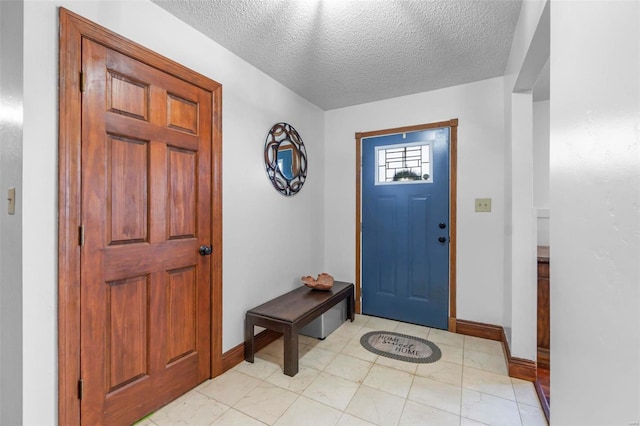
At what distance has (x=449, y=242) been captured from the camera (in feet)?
9.34

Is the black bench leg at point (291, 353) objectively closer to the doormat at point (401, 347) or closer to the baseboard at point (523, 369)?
the doormat at point (401, 347)

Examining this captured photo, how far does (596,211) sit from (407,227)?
2.29m

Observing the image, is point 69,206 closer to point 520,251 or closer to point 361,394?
point 361,394

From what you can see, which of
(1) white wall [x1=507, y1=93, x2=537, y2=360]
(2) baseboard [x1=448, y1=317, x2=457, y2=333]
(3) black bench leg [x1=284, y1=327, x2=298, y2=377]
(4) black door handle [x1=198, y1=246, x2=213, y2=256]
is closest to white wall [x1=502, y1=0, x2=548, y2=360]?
(1) white wall [x1=507, y1=93, x2=537, y2=360]

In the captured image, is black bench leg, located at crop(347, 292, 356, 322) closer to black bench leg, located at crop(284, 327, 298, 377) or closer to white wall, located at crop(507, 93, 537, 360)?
Result: black bench leg, located at crop(284, 327, 298, 377)

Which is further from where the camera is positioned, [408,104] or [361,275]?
[361,275]

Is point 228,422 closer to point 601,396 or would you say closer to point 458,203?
point 601,396

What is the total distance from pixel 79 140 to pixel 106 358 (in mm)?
1101

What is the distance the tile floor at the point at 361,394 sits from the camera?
5.36ft

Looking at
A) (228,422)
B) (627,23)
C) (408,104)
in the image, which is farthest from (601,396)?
(408,104)

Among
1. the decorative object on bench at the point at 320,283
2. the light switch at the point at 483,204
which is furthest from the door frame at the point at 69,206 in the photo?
the light switch at the point at 483,204

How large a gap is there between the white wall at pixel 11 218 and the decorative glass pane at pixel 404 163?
2.77 meters

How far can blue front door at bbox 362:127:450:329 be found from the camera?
9.47ft

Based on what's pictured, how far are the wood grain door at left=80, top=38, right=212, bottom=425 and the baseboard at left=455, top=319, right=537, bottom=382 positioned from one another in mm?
2155
